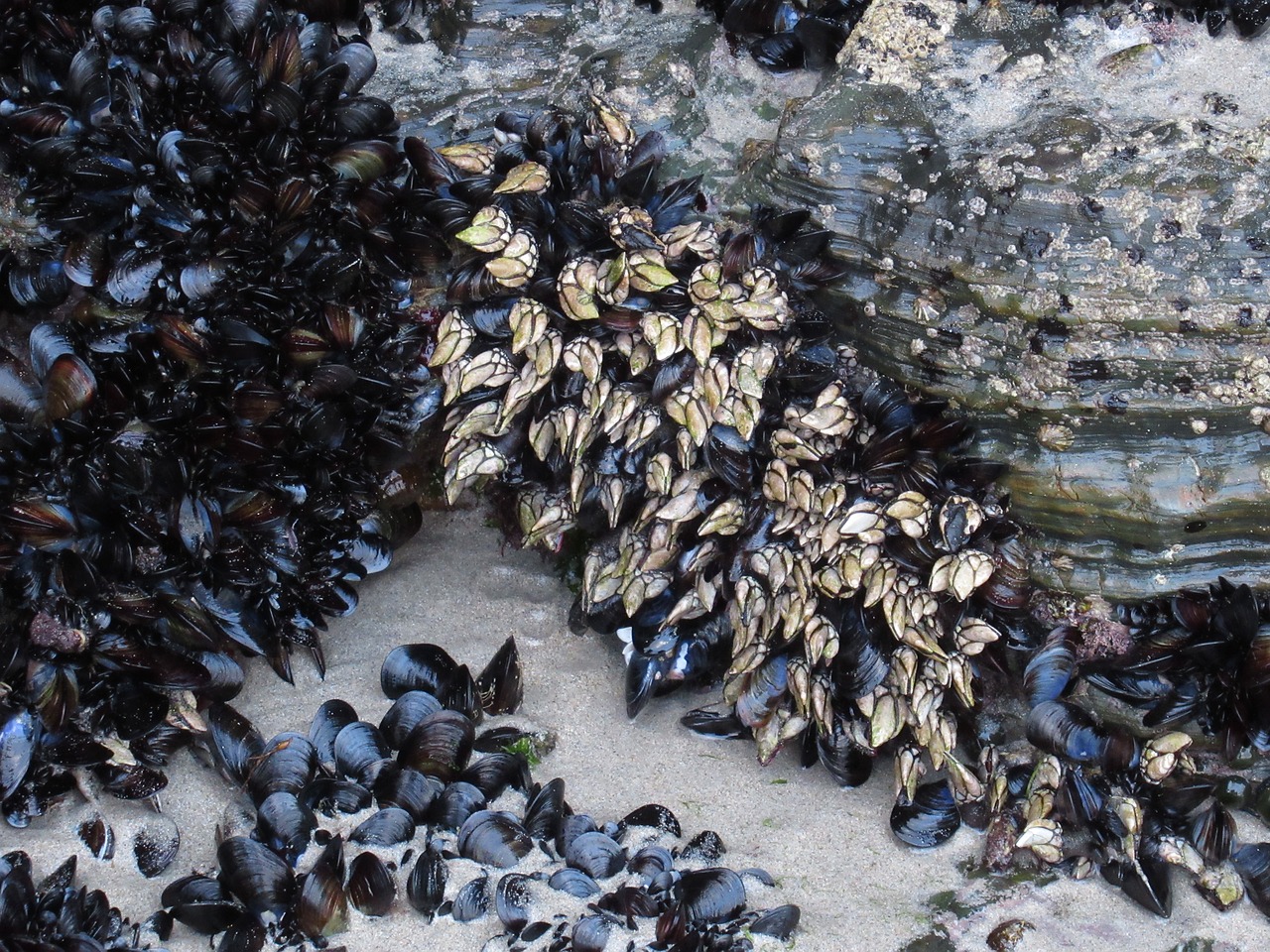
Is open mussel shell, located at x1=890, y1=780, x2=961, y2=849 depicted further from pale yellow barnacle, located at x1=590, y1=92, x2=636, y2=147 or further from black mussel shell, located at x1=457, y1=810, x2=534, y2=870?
pale yellow barnacle, located at x1=590, y1=92, x2=636, y2=147

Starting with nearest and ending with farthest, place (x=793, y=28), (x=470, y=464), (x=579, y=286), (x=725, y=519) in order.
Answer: (x=579, y=286) < (x=725, y=519) < (x=470, y=464) < (x=793, y=28)

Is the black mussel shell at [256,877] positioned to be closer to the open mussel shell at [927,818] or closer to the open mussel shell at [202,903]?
the open mussel shell at [202,903]

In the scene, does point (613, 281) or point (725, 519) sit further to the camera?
point (725, 519)

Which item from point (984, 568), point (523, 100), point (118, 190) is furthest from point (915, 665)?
point (118, 190)

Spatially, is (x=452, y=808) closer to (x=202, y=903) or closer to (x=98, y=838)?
(x=202, y=903)

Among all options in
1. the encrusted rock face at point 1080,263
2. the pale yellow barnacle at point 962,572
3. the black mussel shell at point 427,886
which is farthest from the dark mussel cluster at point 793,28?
the black mussel shell at point 427,886

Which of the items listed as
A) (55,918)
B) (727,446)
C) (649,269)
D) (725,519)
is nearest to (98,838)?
(55,918)

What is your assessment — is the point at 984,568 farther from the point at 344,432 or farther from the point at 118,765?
the point at 118,765
